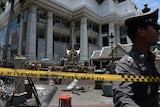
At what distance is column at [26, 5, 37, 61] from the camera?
2792cm

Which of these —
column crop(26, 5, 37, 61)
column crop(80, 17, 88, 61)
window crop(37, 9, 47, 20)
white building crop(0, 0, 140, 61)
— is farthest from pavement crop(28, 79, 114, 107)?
column crop(80, 17, 88, 61)

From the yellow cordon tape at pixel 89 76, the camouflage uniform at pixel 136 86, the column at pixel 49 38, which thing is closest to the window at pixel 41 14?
the column at pixel 49 38

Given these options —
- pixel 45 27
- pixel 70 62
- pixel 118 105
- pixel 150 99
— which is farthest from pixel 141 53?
pixel 45 27

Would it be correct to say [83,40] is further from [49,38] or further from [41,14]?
[41,14]

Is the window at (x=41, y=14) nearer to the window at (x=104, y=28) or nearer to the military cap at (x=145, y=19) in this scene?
the window at (x=104, y=28)

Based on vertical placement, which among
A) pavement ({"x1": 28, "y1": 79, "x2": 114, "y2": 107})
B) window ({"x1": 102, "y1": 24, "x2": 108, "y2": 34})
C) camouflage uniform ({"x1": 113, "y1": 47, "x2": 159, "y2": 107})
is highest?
window ({"x1": 102, "y1": 24, "x2": 108, "y2": 34})

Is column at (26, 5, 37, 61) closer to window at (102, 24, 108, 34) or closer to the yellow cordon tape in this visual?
window at (102, 24, 108, 34)

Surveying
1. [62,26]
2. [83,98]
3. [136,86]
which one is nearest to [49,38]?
[62,26]

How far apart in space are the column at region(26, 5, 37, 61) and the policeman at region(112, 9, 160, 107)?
90.6 feet

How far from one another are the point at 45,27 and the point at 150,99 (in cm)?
3229

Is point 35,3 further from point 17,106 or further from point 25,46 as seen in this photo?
point 17,106

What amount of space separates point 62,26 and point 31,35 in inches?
354

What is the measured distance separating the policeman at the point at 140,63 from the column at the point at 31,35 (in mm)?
27620

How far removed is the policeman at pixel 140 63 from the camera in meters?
1.30
